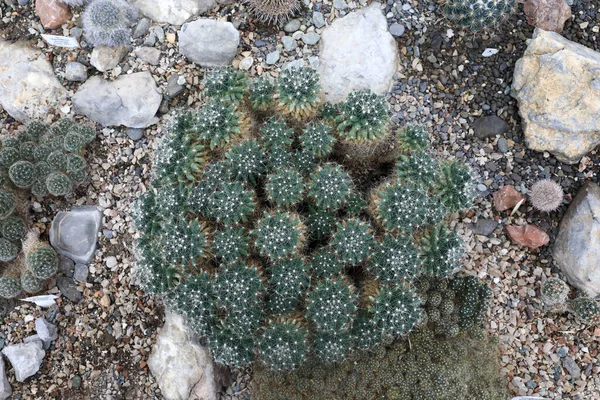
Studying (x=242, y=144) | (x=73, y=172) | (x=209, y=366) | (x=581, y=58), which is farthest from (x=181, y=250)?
(x=581, y=58)

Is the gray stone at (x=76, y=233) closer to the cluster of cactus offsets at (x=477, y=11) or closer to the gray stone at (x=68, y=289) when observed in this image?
the gray stone at (x=68, y=289)

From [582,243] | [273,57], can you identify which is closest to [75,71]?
[273,57]

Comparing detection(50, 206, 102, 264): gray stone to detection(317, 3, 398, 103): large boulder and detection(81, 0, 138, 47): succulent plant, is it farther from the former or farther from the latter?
detection(317, 3, 398, 103): large boulder

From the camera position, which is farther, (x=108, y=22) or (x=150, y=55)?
(x=150, y=55)

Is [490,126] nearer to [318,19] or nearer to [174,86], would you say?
[318,19]

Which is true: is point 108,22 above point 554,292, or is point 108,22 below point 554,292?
above

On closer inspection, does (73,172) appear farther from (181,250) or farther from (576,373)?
(576,373)
